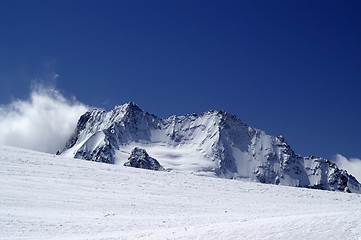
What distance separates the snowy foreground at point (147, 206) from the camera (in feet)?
54.5

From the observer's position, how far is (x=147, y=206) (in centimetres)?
2503

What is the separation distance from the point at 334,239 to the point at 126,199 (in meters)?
15.9

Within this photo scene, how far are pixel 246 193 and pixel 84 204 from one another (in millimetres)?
16445

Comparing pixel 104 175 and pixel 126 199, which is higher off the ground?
pixel 104 175

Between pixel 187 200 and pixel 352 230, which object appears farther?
pixel 187 200

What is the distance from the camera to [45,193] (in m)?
25.0

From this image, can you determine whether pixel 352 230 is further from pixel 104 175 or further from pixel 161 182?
pixel 104 175

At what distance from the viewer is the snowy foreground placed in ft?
54.5

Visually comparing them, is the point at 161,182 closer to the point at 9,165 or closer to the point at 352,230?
the point at 9,165

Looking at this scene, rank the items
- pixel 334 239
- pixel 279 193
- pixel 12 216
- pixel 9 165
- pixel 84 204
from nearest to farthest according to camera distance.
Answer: pixel 334 239 → pixel 12 216 → pixel 84 204 → pixel 9 165 → pixel 279 193

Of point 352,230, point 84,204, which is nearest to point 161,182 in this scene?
point 84,204

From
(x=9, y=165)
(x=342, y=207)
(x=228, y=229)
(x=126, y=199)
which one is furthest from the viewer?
(x=9, y=165)

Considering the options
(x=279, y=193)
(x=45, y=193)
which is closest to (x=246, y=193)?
(x=279, y=193)

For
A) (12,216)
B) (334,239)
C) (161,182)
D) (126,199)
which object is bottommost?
(334,239)
